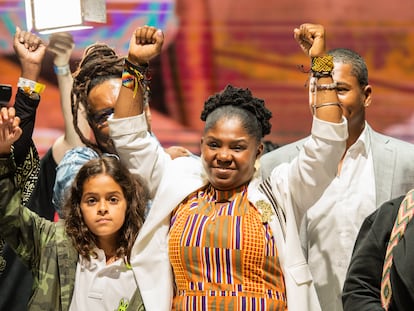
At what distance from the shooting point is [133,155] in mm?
3201

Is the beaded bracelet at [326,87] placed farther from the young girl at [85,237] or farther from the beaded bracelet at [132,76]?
the young girl at [85,237]

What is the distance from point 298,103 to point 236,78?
331 millimetres

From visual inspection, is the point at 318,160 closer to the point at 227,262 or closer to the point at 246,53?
the point at 227,262

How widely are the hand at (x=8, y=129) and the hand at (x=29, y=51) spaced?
413mm

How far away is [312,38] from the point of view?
10.3ft

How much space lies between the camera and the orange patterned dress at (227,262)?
3043 millimetres

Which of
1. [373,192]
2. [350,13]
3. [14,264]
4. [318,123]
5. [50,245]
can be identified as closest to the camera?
[318,123]

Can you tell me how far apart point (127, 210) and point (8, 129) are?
1.63 ft

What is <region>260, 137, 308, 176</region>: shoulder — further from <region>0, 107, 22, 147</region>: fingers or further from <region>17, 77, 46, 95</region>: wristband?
<region>0, 107, 22, 147</region>: fingers

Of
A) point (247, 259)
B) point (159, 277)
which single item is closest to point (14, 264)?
point (159, 277)

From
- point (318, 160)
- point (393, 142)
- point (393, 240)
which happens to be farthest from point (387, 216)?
point (393, 142)

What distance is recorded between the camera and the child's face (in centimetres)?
322

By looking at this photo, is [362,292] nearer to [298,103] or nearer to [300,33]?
[300,33]

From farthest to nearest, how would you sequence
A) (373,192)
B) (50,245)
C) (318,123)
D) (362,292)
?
(373,192) < (50,245) < (318,123) < (362,292)
